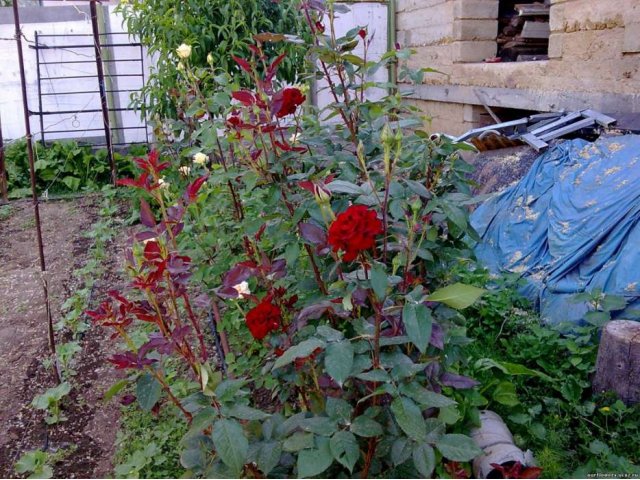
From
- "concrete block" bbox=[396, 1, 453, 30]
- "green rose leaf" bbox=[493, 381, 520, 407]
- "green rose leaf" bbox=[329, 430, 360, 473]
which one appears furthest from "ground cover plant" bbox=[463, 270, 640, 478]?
"concrete block" bbox=[396, 1, 453, 30]

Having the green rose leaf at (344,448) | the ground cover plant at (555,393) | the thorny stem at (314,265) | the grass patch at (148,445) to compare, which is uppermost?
the thorny stem at (314,265)

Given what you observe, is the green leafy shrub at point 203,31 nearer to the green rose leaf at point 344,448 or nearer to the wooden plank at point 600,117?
the wooden plank at point 600,117

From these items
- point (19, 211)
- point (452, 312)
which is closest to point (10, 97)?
point (19, 211)

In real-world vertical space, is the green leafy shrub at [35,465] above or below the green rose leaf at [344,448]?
below

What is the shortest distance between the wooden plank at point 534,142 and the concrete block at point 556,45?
96 cm

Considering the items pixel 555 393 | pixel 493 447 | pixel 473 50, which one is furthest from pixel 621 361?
pixel 473 50

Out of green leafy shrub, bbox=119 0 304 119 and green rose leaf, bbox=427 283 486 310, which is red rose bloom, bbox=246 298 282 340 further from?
green leafy shrub, bbox=119 0 304 119

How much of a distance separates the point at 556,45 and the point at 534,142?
3.86ft

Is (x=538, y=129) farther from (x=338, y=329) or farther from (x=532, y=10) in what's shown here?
(x=338, y=329)

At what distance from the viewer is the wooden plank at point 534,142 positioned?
4.32 meters

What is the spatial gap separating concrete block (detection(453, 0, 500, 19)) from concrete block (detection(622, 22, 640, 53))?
8.54 feet

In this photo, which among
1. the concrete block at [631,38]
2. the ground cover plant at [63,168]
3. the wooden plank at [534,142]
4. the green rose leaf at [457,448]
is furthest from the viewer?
the ground cover plant at [63,168]

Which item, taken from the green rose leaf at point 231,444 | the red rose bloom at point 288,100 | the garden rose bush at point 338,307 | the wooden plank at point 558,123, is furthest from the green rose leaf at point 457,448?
the wooden plank at point 558,123

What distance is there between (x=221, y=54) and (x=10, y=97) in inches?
194
